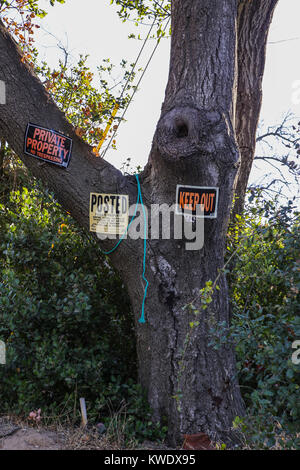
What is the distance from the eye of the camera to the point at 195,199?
395 cm

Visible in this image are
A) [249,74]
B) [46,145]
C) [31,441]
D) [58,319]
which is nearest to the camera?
[31,441]

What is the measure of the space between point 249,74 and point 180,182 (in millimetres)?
2289

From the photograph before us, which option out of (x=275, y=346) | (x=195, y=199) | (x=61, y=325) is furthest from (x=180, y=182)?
Result: (x=61, y=325)

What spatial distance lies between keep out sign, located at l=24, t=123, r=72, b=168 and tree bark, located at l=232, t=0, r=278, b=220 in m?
2.04

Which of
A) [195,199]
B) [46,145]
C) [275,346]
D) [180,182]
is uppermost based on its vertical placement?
[46,145]

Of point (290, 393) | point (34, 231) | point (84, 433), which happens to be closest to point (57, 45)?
point (34, 231)

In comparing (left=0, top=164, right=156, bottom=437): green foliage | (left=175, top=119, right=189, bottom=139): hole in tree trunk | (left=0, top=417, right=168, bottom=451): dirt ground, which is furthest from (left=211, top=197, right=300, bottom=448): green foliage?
(left=0, top=164, right=156, bottom=437): green foliage

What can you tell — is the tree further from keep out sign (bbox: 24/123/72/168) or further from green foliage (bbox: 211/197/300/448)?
green foliage (bbox: 211/197/300/448)

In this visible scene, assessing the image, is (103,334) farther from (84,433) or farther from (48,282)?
(84,433)

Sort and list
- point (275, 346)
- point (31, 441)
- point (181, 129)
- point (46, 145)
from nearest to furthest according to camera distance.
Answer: point (275, 346), point (31, 441), point (181, 129), point (46, 145)

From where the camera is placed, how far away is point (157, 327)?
418cm

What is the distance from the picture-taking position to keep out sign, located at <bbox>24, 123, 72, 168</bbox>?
4.27 m

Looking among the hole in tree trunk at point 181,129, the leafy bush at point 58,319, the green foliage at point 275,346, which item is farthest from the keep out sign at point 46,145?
the green foliage at point 275,346

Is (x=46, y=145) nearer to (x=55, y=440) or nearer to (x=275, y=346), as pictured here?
(x=55, y=440)
